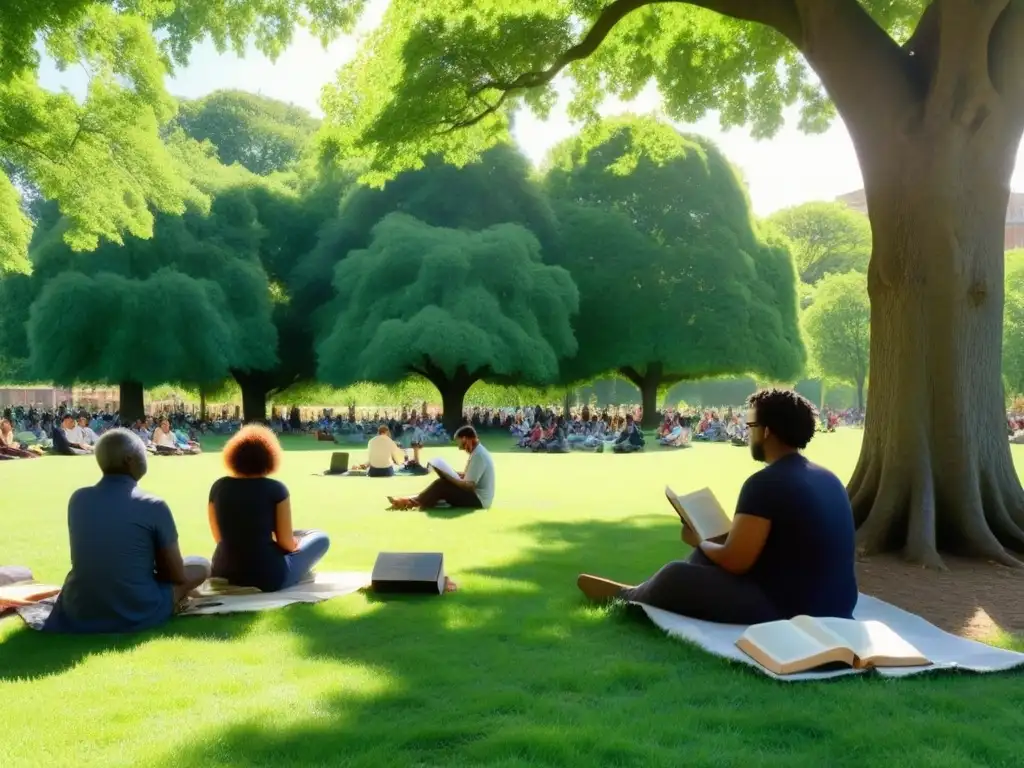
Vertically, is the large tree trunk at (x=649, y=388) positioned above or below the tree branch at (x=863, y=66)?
below

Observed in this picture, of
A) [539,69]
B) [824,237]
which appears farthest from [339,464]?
[824,237]

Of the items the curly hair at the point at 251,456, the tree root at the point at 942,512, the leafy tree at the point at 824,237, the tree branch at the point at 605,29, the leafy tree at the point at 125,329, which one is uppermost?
the leafy tree at the point at 824,237

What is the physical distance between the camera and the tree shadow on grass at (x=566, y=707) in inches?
140

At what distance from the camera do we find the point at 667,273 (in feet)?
134

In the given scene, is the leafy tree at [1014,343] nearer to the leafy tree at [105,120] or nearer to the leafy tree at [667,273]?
the leafy tree at [667,273]

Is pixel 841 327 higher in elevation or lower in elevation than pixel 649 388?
higher

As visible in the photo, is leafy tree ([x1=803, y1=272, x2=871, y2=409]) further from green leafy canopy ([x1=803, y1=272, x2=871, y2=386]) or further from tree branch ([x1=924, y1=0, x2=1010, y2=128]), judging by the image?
tree branch ([x1=924, y1=0, x2=1010, y2=128])

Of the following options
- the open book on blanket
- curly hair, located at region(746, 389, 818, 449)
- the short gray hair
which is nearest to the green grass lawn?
the short gray hair

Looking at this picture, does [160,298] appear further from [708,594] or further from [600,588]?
[708,594]

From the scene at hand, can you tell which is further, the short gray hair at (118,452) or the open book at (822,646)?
the short gray hair at (118,452)

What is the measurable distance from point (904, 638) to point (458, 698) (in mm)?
2717

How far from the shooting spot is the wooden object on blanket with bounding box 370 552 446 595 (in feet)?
21.7

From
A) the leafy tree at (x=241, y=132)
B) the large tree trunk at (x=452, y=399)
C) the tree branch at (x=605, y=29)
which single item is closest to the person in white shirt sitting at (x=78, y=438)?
the large tree trunk at (x=452, y=399)

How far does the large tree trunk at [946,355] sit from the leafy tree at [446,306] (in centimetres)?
2426
